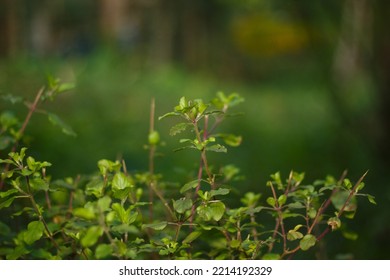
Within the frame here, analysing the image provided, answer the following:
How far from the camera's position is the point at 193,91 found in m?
9.61

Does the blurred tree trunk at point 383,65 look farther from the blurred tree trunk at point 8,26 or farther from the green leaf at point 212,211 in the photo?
the blurred tree trunk at point 8,26

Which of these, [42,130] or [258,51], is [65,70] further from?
[258,51]

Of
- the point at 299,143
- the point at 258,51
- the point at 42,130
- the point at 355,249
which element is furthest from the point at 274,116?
the point at 258,51

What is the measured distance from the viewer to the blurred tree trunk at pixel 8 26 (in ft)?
33.9

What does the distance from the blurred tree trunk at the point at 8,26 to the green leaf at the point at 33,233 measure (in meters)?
9.58

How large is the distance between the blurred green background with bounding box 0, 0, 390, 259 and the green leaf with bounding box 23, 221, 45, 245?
1.38ft

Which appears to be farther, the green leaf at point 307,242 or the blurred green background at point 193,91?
the blurred green background at point 193,91

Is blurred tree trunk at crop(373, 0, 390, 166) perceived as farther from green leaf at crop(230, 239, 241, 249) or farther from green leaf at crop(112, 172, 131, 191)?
green leaf at crop(112, 172, 131, 191)

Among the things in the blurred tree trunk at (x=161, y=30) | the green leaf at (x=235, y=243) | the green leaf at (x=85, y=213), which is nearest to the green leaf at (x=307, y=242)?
the green leaf at (x=235, y=243)

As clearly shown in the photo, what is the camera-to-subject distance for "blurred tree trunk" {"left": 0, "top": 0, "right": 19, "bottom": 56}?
1034 cm

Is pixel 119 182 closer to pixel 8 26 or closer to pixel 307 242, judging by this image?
pixel 307 242

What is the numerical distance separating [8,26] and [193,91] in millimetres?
3321

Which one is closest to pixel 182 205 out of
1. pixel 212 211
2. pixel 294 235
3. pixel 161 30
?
pixel 212 211

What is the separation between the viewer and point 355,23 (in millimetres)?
4578
